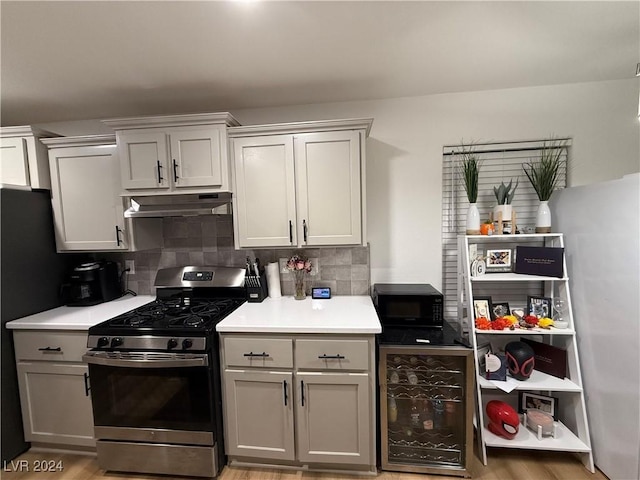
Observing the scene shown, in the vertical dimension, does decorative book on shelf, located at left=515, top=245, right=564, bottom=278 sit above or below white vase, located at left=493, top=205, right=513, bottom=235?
below

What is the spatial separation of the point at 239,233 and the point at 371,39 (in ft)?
4.74

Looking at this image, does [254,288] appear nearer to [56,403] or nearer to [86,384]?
[86,384]

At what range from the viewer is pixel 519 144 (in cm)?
209

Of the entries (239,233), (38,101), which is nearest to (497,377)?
(239,233)

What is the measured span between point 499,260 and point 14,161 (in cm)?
362

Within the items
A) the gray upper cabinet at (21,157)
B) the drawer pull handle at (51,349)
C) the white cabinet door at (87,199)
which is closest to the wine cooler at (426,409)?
the drawer pull handle at (51,349)

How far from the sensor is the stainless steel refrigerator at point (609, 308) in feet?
4.91

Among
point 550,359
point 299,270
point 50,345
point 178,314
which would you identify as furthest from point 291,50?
point 550,359

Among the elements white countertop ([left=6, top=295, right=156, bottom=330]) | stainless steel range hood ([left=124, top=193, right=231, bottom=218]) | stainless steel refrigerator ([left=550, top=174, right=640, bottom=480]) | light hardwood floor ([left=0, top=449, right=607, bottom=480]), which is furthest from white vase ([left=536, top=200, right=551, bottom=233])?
white countertop ([left=6, top=295, right=156, bottom=330])

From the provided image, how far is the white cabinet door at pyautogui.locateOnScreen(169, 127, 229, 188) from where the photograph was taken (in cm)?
193

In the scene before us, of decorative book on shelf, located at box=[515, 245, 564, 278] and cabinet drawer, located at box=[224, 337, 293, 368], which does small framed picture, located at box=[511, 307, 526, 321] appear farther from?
cabinet drawer, located at box=[224, 337, 293, 368]

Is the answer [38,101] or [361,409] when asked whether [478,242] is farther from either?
[38,101]

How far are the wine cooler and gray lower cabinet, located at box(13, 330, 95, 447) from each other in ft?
6.39

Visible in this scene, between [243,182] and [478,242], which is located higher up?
[243,182]
